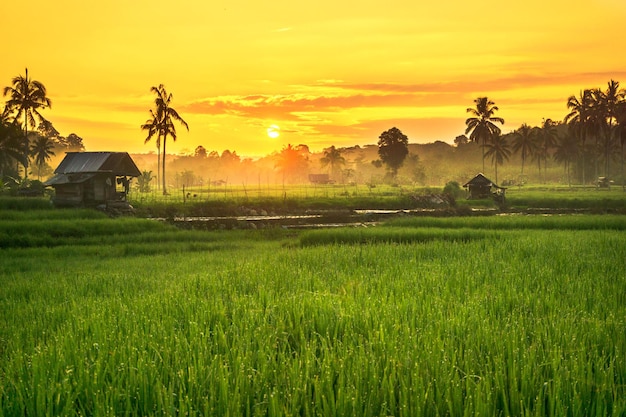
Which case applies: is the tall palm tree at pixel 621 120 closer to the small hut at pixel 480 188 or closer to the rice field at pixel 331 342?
the small hut at pixel 480 188

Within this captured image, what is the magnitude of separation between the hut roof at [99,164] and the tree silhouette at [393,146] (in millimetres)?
67199

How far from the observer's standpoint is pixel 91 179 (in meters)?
43.5

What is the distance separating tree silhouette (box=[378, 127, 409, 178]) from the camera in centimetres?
10562

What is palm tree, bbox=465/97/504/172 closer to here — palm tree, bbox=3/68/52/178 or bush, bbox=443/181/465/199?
bush, bbox=443/181/465/199

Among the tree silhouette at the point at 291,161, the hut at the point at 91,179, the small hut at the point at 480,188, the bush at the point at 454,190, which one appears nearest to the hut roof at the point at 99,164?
the hut at the point at 91,179

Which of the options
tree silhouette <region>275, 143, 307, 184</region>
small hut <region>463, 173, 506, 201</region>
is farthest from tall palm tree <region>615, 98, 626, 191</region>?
tree silhouette <region>275, 143, 307, 184</region>

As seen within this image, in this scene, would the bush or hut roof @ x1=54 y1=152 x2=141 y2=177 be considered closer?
hut roof @ x1=54 y1=152 x2=141 y2=177

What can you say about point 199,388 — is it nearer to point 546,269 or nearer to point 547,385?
point 547,385

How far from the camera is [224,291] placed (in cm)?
1040

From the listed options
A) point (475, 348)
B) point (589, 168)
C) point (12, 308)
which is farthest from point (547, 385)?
point (589, 168)

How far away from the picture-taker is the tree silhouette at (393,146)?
10562cm

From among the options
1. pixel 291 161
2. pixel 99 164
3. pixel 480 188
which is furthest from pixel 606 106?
pixel 291 161

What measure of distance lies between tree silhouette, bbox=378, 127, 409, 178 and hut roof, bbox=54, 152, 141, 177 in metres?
67.2

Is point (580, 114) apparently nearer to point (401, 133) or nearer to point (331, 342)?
point (401, 133)
